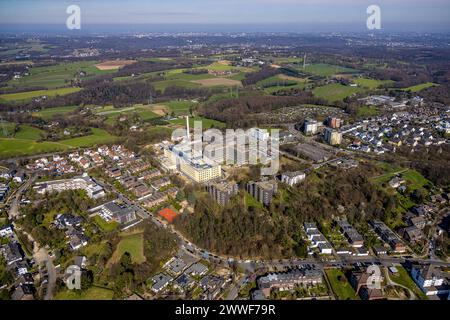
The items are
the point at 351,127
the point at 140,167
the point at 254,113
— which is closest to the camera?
the point at 140,167

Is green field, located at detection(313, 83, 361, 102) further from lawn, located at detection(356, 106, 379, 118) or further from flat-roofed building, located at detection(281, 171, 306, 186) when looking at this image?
flat-roofed building, located at detection(281, 171, 306, 186)

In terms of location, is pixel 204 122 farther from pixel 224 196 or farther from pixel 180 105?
pixel 224 196

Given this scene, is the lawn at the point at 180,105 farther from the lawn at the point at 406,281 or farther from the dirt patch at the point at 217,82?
the lawn at the point at 406,281

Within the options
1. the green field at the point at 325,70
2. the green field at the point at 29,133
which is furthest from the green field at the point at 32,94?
the green field at the point at 325,70

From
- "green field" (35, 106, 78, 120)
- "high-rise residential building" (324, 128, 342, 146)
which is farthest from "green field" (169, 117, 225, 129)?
"green field" (35, 106, 78, 120)
